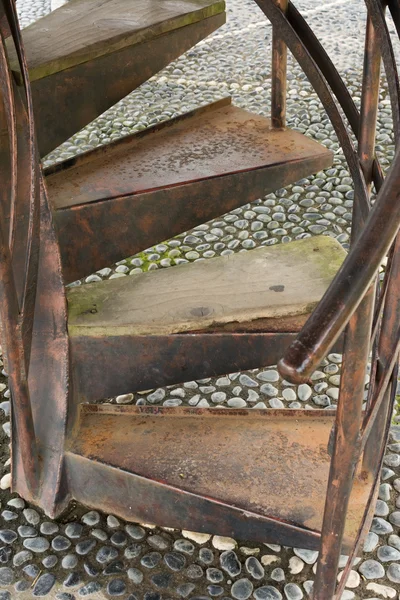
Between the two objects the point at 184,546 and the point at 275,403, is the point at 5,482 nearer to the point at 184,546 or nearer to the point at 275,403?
the point at 184,546

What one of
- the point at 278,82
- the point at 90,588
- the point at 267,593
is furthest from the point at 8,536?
the point at 278,82

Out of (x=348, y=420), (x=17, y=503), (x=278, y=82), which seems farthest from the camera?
(x=278, y=82)

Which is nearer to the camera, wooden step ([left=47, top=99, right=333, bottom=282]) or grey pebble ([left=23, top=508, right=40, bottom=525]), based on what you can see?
grey pebble ([left=23, top=508, right=40, bottom=525])

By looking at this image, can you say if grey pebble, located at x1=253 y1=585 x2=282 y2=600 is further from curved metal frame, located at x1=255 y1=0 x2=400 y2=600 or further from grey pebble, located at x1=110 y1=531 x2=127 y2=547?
grey pebble, located at x1=110 y1=531 x2=127 y2=547

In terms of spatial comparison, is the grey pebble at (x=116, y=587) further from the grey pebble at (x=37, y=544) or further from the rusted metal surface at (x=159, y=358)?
the rusted metal surface at (x=159, y=358)

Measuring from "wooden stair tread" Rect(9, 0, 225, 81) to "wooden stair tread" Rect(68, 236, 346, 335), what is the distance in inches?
24.8

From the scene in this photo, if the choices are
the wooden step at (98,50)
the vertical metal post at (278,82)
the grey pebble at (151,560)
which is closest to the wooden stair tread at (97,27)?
the wooden step at (98,50)

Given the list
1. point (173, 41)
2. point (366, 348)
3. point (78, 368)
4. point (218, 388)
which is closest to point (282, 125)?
point (173, 41)

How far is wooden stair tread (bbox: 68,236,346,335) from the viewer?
1.90 metres

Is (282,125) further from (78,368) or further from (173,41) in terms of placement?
(78,368)

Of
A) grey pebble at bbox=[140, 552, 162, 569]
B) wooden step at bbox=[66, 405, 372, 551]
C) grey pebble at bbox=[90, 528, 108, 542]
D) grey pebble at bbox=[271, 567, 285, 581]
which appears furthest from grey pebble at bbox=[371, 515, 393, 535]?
grey pebble at bbox=[90, 528, 108, 542]

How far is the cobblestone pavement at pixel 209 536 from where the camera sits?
1.77m

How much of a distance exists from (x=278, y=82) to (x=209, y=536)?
1501 millimetres

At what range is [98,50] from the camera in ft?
7.43
